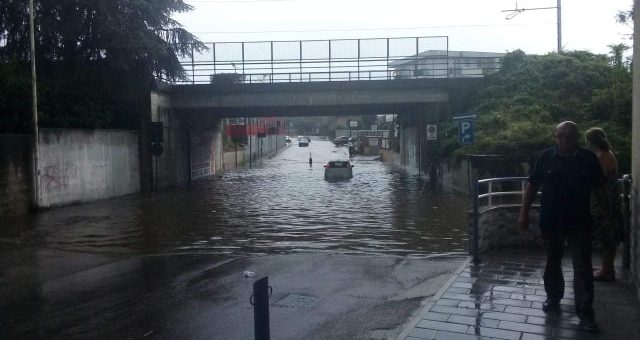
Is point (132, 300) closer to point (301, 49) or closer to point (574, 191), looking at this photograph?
point (574, 191)

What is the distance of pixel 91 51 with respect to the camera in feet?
95.4

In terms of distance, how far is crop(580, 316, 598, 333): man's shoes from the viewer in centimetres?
585

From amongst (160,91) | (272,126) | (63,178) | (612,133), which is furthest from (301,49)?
(272,126)

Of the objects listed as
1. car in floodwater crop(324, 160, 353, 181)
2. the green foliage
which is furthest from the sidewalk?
car in floodwater crop(324, 160, 353, 181)

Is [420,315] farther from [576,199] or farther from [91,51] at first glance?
[91,51]

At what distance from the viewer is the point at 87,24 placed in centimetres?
2841

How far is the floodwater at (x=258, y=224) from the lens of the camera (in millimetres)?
13742

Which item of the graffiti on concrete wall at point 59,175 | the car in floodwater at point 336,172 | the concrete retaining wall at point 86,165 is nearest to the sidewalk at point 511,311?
the concrete retaining wall at point 86,165

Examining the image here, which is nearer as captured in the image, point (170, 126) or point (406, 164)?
point (170, 126)

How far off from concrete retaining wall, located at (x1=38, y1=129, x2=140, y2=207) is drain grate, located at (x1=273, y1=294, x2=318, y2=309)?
15.8m

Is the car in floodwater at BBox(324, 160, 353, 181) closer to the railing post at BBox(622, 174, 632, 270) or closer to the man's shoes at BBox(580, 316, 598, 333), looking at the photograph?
the railing post at BBox(622, 174, 632, 270)

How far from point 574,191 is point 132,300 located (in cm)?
520

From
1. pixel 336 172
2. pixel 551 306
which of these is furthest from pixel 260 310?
pixel 336 172

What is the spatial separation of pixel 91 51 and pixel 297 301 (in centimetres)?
2421
